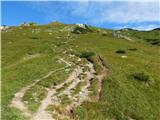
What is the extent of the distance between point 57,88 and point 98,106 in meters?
7.86

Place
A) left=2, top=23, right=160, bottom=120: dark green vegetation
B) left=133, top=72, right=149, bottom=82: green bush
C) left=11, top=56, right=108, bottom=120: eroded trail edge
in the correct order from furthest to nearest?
left=133, top=72, right=149, bottom=82: green bush < left=2, top=23, right=160, bottom=120: dark green vegetation < left=11, top=56, right=108, bottom=120: eroded trail edge

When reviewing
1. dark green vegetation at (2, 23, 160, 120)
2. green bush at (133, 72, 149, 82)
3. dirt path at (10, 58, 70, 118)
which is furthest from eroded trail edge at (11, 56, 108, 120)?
green bush at (133, 72, 149, 82)

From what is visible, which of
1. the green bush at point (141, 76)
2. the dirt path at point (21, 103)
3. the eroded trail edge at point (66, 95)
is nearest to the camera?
the dirt path at point (21, 103)

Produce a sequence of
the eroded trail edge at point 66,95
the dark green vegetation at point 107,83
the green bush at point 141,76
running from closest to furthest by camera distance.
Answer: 1. the eroded trail edge at point 66,95
2. the dark green vegetation at point 107,83
3. the green bush at point 141,76

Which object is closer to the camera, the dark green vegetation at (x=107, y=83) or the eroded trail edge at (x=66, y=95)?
the eroded trail edge at (x=66, y=95)

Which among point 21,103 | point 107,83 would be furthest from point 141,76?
point 21,103

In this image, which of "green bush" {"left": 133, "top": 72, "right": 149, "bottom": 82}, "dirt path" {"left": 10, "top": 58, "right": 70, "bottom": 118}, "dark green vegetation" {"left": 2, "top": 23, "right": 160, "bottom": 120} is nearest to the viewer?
"dirt path" {"left": 10, "top": 58, "right": 70, "bottom": 118}

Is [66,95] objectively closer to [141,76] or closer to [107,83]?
[107,83]

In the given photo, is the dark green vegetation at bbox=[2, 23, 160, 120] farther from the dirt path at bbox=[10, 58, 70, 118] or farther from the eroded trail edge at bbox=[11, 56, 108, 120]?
the eroded trail edge at bbox=[11, 56, 108, 120]

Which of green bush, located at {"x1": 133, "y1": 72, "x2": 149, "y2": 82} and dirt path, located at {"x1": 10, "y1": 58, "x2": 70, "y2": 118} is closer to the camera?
dirt path, located at {"x1": 10, "y1": 58, "x2": 70, "y2": 118}

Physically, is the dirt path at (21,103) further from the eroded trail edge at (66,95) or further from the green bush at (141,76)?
the green bush at (141,76)

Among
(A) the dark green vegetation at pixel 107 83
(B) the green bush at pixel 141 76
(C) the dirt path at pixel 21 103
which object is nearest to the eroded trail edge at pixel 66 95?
(C) the dirt path at pixel 21 103

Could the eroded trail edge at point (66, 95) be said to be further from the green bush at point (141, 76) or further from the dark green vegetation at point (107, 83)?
the green bush at point (141, 76)

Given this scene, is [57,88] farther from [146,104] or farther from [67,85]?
[146,104]
